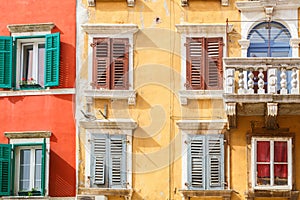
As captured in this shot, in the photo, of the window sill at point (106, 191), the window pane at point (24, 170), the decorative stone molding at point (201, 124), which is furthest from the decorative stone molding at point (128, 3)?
the window sill at point (106, 191)

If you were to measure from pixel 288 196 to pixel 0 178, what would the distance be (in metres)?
7.07

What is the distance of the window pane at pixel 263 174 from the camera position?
21.1 meters

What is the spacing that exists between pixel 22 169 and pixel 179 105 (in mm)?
4281

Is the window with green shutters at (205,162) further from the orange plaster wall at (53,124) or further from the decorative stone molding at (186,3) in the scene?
the decorative stone molding at (186,3)

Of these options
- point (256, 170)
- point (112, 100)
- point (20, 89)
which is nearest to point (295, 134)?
point (256, 170)

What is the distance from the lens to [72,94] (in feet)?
72.1

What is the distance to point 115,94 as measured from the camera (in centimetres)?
2177

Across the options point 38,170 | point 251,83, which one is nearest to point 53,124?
point 38,170

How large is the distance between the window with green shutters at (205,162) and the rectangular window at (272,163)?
85cm

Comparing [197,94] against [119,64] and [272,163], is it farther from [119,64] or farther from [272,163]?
[272,163]

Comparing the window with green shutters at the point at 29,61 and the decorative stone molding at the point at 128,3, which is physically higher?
the decorative stone molding at the point at 128,3

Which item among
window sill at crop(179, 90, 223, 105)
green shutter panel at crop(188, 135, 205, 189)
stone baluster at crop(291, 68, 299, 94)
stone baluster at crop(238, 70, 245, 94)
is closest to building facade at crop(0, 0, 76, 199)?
window sill at crop(179, 90, 223, 105)

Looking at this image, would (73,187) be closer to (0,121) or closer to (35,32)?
(0,121)

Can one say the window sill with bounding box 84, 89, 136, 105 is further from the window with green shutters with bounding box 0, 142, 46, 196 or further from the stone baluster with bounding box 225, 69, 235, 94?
the stone baluster with bounding box 225, 69, 235, 94
